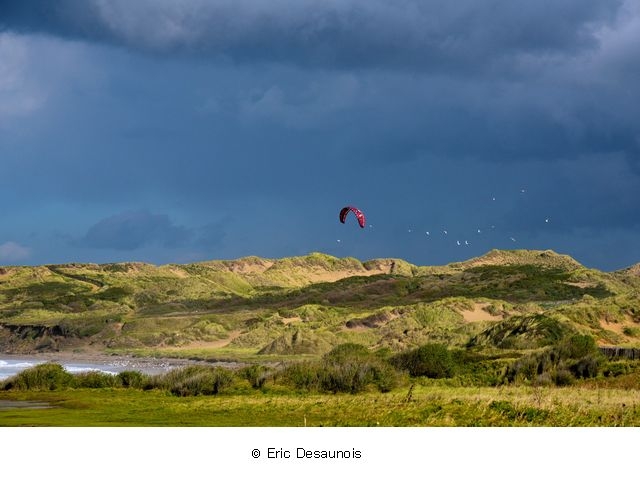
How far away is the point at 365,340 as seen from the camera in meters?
102

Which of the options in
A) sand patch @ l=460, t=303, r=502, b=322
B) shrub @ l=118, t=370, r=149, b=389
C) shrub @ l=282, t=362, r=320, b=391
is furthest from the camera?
sand patch @ l=460, t=303, r=502, b=322

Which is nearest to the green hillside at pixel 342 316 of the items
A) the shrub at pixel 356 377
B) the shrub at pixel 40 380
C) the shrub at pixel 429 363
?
the shrub at pixel 429 363

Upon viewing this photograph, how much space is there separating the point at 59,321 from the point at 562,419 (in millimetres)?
132995

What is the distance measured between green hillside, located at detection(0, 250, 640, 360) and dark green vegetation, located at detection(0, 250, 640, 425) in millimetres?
268

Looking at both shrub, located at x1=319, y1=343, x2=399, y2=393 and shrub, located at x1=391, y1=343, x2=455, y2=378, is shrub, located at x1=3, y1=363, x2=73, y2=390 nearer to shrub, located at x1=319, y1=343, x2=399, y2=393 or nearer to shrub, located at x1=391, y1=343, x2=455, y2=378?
shrub, located at x1=319, y1=343, x2=399, y2=393

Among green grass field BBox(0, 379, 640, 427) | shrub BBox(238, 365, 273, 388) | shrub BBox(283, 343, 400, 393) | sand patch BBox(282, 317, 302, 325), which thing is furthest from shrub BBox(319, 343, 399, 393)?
sand patch BBox(282, 317, 302, 325)

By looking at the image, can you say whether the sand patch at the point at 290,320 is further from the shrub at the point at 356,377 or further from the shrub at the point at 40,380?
the shrub at the point at 356,377

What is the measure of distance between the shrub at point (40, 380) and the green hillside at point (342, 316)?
3023cm

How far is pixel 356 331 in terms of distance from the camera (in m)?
110

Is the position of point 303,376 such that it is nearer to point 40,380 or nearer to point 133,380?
point 133,380

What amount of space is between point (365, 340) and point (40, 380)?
60369 millimetres

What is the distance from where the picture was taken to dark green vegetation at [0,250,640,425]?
39656mm
